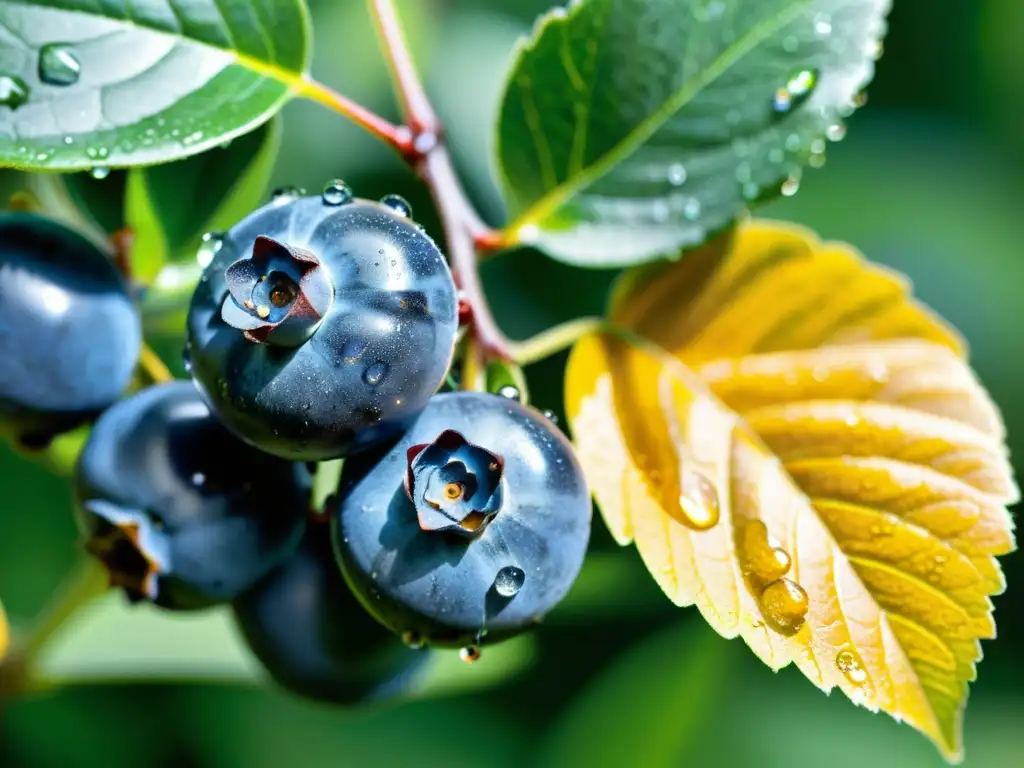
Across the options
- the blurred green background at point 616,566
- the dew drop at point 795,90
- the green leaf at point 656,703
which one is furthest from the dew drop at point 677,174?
the green leaf at point 656,703

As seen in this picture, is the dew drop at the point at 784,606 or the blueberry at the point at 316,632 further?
the blueberry at the point at 316,632

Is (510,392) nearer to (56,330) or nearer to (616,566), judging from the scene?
(56,330)

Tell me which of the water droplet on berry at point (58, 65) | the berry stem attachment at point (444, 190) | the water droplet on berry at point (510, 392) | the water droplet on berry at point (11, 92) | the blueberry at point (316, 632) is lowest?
the blueberry at point (316, 632)

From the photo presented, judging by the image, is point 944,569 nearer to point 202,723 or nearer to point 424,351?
point 424,351

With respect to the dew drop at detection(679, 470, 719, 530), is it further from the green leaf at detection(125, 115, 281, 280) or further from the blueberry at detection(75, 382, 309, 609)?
the green leaf at detection(125, 115, 281, 280)

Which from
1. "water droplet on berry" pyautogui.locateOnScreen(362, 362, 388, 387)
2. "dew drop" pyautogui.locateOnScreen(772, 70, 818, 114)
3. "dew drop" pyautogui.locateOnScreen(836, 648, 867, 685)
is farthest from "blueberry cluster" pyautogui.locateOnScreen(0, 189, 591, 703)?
"dew drop" pyautogui.locateOnScreen(772, 70, 818, 114)

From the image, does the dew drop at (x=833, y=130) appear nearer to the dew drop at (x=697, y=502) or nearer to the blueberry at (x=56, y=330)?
the dew drop at (x=697, y=502)

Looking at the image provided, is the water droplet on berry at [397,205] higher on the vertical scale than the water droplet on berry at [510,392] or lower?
higher
